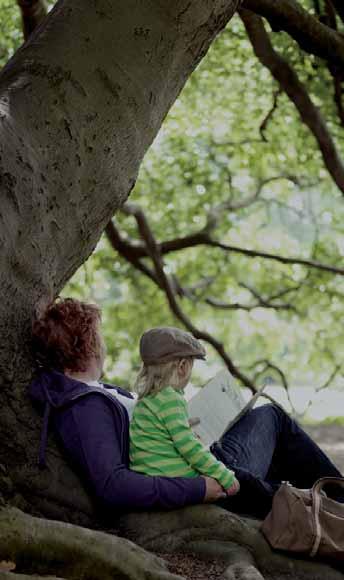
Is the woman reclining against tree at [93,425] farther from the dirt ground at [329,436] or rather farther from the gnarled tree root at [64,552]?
the dirt ground at [329,436]

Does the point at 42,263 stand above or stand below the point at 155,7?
below

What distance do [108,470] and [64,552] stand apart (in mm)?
560

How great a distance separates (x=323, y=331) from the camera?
47.4ft

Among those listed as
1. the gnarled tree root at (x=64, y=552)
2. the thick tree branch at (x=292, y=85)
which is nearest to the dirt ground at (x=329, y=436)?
the thick tree branch at (x=292, y=85)

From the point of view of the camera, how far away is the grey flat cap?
3.86m

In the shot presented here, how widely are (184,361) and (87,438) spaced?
0.50m

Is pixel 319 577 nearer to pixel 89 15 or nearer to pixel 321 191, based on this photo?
pixel 89 15

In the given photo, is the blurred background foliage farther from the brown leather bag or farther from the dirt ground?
the brown leather bag

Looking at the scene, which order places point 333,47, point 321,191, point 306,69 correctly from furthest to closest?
point 321,191
point 306,69
point 333,47

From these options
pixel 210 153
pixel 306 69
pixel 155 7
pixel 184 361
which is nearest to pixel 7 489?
pixel 184 361

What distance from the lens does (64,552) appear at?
3.12 meters

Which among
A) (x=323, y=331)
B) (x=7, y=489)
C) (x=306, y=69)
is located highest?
(x=306, y=69)

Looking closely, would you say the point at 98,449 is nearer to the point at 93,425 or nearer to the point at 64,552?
the point at 93,425

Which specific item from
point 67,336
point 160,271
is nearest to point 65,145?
point 67,336
